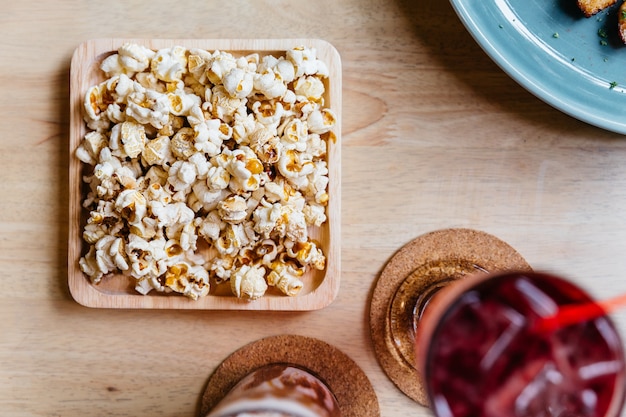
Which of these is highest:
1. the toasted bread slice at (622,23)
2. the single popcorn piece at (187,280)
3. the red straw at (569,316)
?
the toasted bread slice at (622,23)

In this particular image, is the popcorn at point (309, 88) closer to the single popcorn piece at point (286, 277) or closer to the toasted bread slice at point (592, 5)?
the single popcorn piece at point (286, 277)

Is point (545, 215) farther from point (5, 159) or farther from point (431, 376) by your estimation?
point (5, 159)

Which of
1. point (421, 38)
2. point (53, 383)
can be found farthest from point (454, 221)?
point (53, 383)

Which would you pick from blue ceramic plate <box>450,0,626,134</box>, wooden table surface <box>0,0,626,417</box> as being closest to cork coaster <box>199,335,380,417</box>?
wooden table surface <box>0,0,626,417</box>

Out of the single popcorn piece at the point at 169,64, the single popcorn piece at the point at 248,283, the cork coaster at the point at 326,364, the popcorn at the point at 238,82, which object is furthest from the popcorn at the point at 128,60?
the cork coaster at the point at 326,364

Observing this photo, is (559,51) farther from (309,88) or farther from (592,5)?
(309,88)

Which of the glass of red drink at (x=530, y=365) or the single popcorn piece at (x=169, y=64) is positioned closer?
the glass of red drink at (x=530, y=365)

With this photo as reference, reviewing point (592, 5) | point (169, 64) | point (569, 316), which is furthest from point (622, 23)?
point (169, 64)
